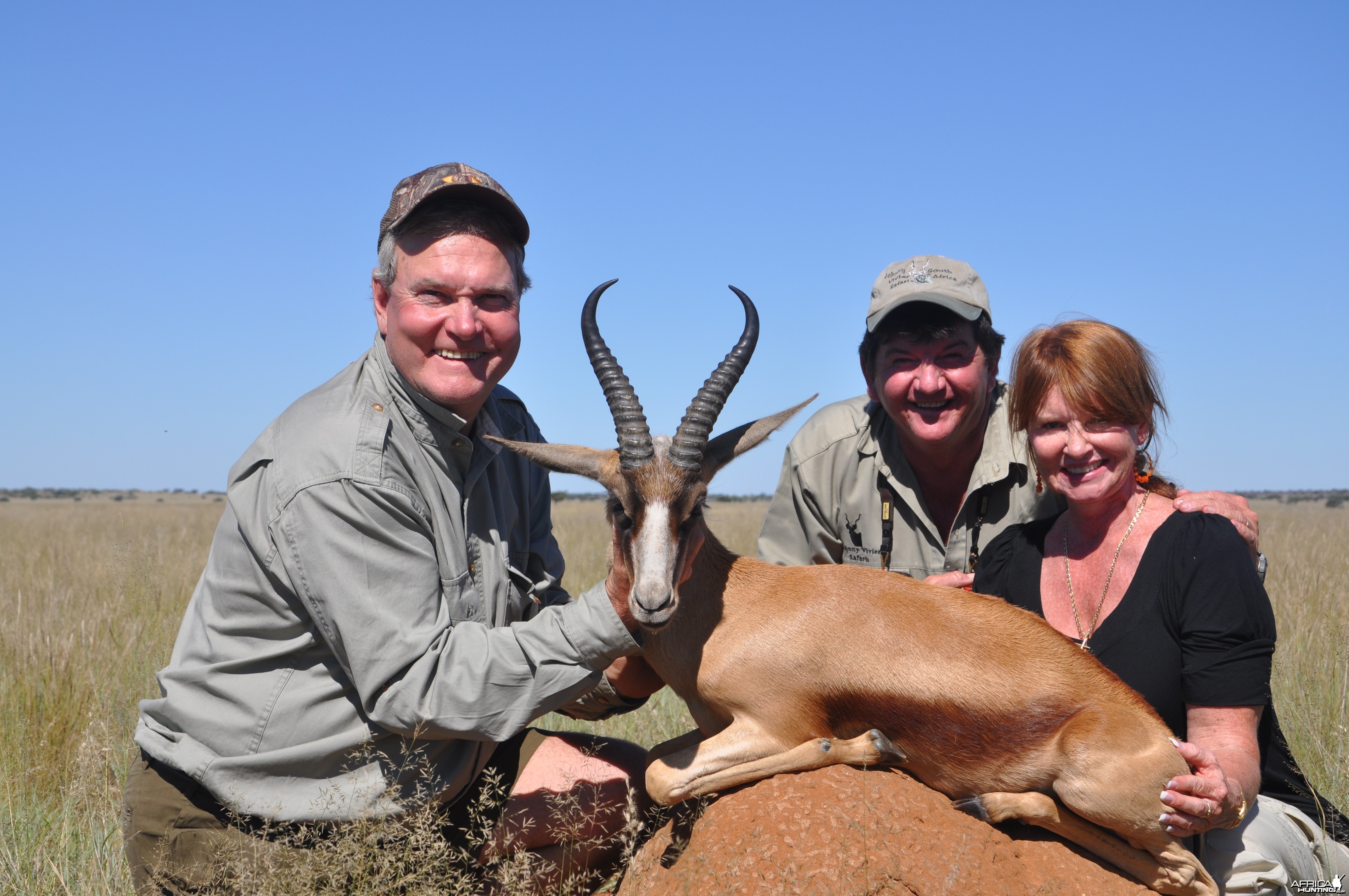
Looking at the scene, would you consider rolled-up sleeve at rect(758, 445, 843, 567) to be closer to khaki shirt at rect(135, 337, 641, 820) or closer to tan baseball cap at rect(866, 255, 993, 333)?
tan baseball cap at rect(866, 255, 993, 333)

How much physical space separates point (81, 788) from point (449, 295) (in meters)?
3.91

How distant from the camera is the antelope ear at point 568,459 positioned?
5539 mm

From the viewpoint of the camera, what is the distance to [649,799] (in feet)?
18.7

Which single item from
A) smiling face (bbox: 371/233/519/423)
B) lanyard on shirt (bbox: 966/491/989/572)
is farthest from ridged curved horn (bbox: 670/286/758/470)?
lanyard on shirt (bbox: 966/491/989/572)

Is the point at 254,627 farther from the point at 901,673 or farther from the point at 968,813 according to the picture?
the point at 968,813

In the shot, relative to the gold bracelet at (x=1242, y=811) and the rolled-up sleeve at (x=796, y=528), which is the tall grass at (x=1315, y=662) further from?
the rolled-up sleeve at (x=796, y=528)

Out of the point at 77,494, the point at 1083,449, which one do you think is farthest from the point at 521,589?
the point at 77,494

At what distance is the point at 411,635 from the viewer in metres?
4.42

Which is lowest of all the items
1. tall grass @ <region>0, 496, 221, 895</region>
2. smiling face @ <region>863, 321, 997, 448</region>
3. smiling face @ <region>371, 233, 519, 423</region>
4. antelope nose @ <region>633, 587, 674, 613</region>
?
tall grass @ <region>0, 496, 221, 895</region>

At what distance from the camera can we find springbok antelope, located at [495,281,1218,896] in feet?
14.8

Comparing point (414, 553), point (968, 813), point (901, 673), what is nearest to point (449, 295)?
point (414, 553)

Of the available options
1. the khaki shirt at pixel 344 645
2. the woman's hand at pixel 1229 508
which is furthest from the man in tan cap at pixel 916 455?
the khaki shirt at pixel 344 645

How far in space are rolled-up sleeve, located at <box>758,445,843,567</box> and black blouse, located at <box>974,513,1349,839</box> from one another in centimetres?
229

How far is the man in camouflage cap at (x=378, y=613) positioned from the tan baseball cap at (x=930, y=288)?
2671 mm
